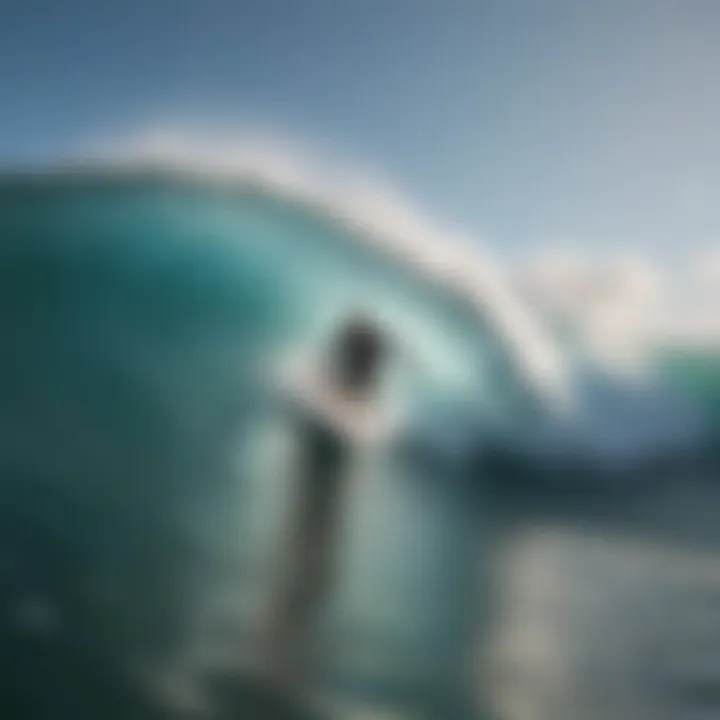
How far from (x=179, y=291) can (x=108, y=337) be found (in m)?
0.13

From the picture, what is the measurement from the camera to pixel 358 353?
5.18ft

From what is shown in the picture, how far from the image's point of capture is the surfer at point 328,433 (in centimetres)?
154

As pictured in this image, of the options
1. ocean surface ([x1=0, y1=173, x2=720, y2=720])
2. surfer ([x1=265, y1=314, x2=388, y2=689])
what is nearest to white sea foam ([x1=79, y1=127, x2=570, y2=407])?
ocean surface ([x1=0, y1=173, x2=720, y2=720])

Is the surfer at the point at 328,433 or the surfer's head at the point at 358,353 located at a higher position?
the surfer's head at the point at 358,353

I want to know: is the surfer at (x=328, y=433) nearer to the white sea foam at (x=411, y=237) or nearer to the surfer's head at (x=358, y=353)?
the surfer's head at (x=358, y=353)

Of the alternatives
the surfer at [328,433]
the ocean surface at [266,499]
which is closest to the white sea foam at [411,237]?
the ocean surface at [266,499]

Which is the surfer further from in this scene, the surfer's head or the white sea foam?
the white sea foam

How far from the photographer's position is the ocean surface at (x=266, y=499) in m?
1.49

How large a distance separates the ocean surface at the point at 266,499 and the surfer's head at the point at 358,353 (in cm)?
3

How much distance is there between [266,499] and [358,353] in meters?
0.26

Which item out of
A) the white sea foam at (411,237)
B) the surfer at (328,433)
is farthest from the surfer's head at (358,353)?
the white sea foam at (411,237)

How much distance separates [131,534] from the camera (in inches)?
60.7

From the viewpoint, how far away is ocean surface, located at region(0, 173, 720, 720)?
4.89 ft

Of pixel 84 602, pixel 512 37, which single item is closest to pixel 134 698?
pixel 84 602
